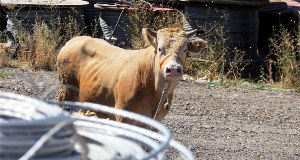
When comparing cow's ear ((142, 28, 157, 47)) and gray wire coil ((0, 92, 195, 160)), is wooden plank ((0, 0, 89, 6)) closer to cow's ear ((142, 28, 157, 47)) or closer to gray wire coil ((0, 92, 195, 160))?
cow's ear ((142, 28, 157, 47))

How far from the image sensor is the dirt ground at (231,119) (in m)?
7.63

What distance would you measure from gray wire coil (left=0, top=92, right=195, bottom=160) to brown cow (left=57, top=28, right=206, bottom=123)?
3876 millimetres

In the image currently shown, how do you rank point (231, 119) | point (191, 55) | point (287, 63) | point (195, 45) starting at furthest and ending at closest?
point (191, 55)
point (287, 63)
point (231, 119)
point (195, 45)

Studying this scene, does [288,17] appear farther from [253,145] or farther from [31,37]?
[253,145]

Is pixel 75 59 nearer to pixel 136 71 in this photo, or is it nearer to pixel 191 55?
pixel 136 71

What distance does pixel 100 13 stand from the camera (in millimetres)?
13844

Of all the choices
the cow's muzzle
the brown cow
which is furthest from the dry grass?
the cow's muzzle

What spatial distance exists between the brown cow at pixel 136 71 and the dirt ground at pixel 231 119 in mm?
611

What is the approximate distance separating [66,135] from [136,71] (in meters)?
4.75

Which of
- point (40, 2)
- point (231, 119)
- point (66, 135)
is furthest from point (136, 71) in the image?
point (40, 2)

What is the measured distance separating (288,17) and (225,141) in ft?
25.3

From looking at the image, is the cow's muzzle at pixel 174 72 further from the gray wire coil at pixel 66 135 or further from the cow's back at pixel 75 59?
the gray wire coil at pixel 66 135

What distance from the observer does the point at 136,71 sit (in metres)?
6.50

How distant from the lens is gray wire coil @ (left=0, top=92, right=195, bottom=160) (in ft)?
5.24
